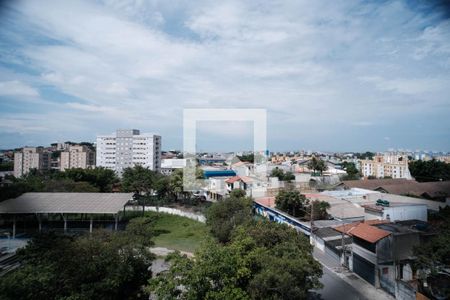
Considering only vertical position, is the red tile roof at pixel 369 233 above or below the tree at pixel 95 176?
below

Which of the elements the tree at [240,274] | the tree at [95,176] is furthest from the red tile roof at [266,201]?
the tree at [95,176]

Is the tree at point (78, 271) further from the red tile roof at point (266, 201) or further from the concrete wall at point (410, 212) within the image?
the red tile roof at point (266, 201)

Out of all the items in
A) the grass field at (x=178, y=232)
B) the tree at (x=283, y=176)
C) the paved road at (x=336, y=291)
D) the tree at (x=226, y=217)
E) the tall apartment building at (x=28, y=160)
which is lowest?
the grass field at (x=178, y=232)

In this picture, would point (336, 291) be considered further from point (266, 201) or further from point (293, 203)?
point (266, 201)

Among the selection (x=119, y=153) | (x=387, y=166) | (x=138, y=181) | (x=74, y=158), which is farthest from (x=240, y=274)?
(x=74, y=158)

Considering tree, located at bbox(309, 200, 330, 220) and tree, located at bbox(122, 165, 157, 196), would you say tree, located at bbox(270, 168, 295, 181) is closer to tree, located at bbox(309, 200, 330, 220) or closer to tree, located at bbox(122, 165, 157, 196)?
tree, located at bbox(122, 165, 157, 196)

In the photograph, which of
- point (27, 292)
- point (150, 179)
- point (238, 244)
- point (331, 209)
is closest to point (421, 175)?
point (331, 209)

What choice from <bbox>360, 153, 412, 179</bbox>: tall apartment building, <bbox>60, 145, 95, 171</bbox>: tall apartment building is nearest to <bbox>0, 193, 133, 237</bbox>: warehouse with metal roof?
<bbox>60, 145, 95, 171</bbox>: tall apartment building
